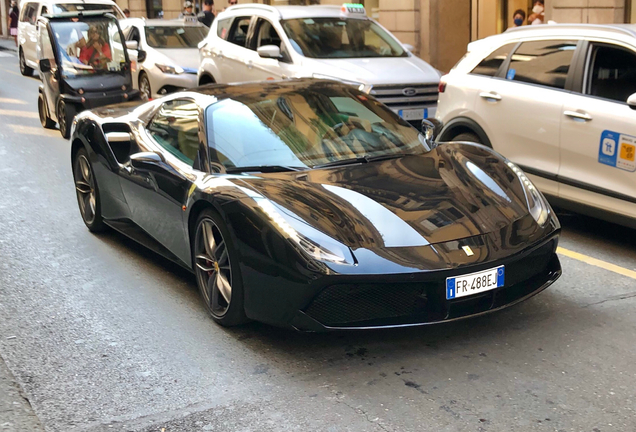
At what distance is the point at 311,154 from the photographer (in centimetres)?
563

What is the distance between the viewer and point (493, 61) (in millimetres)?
8125

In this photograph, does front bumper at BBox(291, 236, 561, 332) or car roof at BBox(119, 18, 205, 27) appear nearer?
front bumper at BBox(291, 236, 561, 332)

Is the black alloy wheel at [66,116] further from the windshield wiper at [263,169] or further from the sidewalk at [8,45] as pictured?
the sidewalk at [8,45]

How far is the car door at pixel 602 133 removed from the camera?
658 centimetres

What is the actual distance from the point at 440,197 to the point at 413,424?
5.14 ft

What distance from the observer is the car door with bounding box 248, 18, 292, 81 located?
12079 millimetres

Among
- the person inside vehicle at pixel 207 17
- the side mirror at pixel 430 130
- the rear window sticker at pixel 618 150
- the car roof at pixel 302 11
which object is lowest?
the person inside vehicle at pixel 207 17

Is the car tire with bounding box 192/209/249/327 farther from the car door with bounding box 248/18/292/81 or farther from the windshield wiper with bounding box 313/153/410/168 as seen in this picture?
the car door with bounding box 248/18/292/81

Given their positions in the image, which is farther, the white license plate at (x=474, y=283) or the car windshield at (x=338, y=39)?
the car windshield at (x=338, y=39)

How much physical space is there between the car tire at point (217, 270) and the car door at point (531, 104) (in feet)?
10.5

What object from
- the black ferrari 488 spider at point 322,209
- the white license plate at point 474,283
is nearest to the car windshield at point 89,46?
the black ferrari 488 spider at point 322,209

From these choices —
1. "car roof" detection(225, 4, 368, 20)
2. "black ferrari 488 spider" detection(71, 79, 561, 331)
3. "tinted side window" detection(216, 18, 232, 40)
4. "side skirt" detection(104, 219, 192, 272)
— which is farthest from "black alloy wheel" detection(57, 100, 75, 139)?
"black ferrari 488 spider" detection(71, 79, 561, 331)

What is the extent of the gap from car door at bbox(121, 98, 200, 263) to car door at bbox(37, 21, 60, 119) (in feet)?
24.6

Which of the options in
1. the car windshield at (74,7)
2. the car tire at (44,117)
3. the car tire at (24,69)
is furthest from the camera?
the car tire at (24,69)
